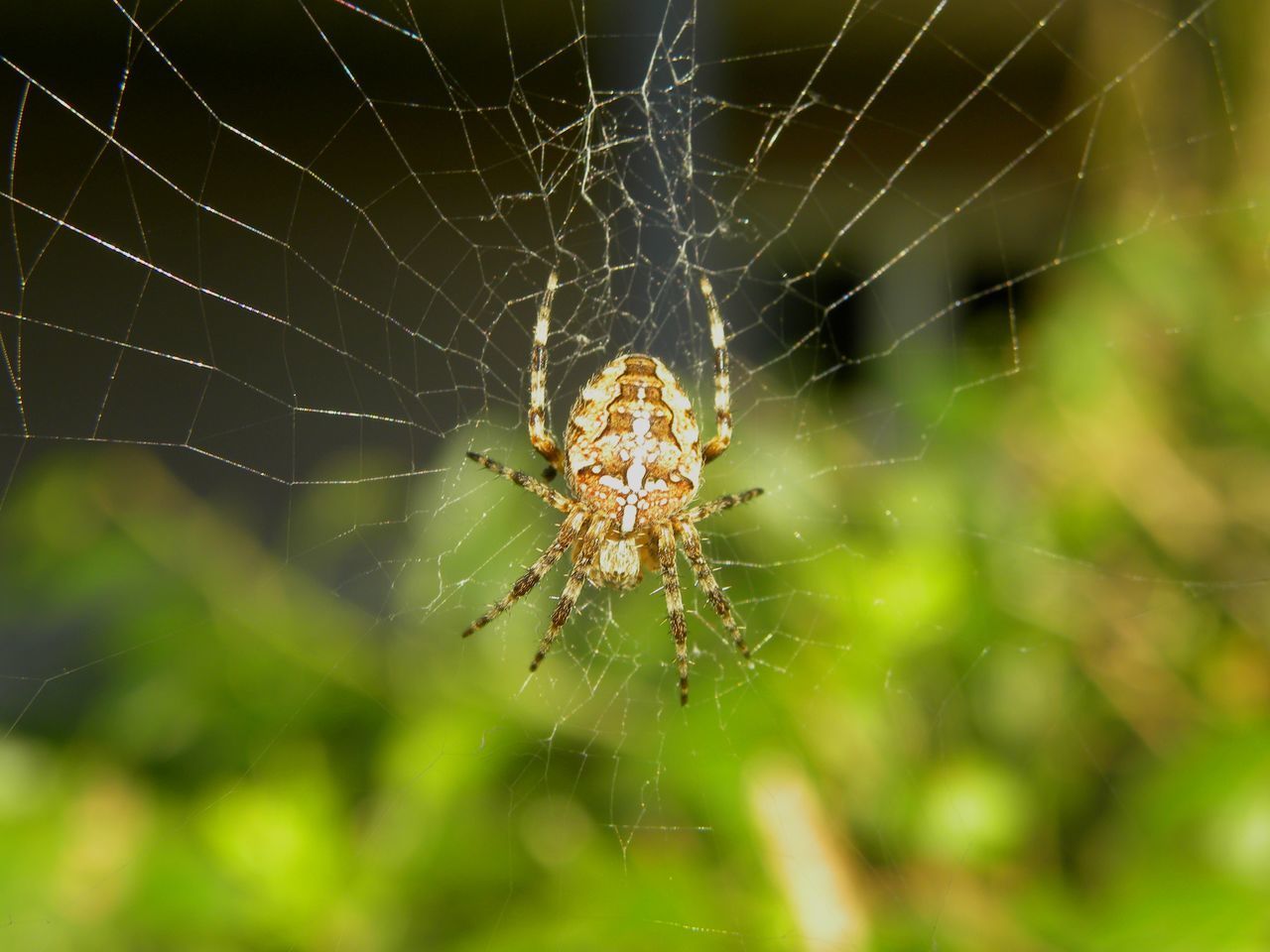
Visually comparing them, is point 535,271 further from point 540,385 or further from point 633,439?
point 633,439

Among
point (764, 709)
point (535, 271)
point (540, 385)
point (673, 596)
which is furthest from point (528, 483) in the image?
point (535, 271)

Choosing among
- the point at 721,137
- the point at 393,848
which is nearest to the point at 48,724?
the point at 393,848

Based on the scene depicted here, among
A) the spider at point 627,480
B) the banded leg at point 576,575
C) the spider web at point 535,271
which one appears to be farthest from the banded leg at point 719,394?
the banded leg at point 576,575

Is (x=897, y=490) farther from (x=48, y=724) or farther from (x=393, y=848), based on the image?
(x=48, y=724)

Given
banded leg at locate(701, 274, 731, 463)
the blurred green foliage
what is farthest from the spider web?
banded leg at locate(701, 274, 731, 463)

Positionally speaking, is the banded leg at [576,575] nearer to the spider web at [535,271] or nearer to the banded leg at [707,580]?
the spider web at [535,271]

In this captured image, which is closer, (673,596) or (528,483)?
(528,483)
